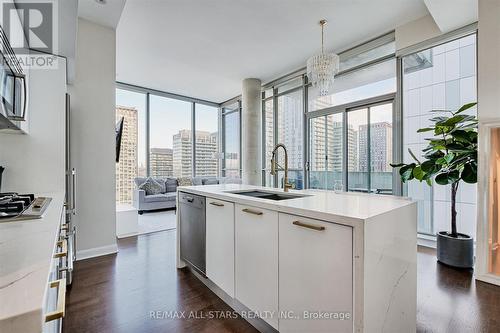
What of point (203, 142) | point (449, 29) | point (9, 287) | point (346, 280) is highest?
point (449, 29)

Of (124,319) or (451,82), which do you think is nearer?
(124,319)

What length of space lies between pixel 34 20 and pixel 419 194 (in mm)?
4685

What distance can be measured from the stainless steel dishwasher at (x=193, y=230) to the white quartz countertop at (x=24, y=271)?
1328 mm

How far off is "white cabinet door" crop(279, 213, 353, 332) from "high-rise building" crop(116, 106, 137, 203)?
600cm

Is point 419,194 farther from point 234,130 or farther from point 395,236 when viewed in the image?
point 234,130

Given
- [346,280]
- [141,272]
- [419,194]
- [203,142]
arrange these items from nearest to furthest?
[346,280] → [141,272] → [419,194] → [203,142]

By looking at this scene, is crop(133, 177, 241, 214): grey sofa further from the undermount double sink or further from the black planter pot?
the black planter pot

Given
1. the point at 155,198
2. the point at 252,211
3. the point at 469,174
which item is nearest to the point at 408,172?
the point at 469,174

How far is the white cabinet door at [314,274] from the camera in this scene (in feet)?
3.77

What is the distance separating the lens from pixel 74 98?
9.89ft

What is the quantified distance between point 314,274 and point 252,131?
4953mm

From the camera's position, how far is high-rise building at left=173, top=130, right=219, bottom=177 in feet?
24.3

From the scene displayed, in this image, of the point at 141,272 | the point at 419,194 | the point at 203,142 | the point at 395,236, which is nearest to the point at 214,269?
the point at 141,272

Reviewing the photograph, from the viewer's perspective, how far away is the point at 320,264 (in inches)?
48.5
